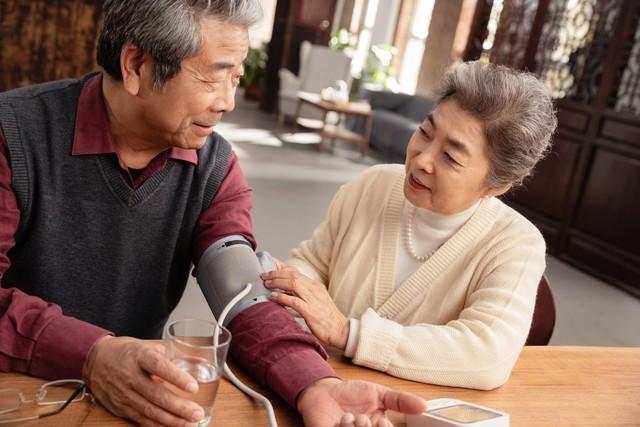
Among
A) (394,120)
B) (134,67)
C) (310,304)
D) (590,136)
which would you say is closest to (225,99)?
(134,67)

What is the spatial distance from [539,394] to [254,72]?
10755 millimetres

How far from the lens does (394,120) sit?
343 inches

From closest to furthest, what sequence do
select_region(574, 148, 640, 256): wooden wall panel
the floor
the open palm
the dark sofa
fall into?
the open palm < the floor < select_region(574, 148, 640, 256): wooden wall panel < the dark sofa

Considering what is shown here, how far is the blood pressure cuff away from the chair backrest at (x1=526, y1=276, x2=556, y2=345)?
2.27 feet

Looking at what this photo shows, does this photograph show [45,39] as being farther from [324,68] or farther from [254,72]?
[254,72]

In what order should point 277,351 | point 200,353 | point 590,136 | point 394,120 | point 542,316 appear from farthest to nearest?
point 394,120 < point 590,136 < point 542,316 < point 277,351 < point 200,353

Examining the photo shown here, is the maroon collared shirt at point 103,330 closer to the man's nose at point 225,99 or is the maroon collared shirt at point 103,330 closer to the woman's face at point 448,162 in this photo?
the man's nose at point 225,99

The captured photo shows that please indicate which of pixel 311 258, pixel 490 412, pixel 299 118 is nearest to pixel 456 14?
pixel 299 118

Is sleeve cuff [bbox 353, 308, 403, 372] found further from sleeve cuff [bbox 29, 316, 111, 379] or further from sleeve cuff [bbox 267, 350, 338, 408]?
sleeve cuff [bbox 29, 316, 111, 379]

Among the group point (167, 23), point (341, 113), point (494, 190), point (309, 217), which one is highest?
point (167, 23)

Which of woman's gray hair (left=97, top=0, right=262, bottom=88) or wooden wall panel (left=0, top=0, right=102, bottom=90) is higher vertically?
woman's gray hair (left=97, top=0, right=262, bottom=88)

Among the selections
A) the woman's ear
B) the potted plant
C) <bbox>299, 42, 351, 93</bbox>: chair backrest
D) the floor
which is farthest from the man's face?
the potted plant

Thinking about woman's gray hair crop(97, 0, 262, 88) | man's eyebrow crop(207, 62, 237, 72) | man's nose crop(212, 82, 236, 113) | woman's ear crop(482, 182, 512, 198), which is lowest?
woman's ear crop(482, 182, 512, 198)

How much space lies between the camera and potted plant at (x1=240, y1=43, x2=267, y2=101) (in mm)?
11586
